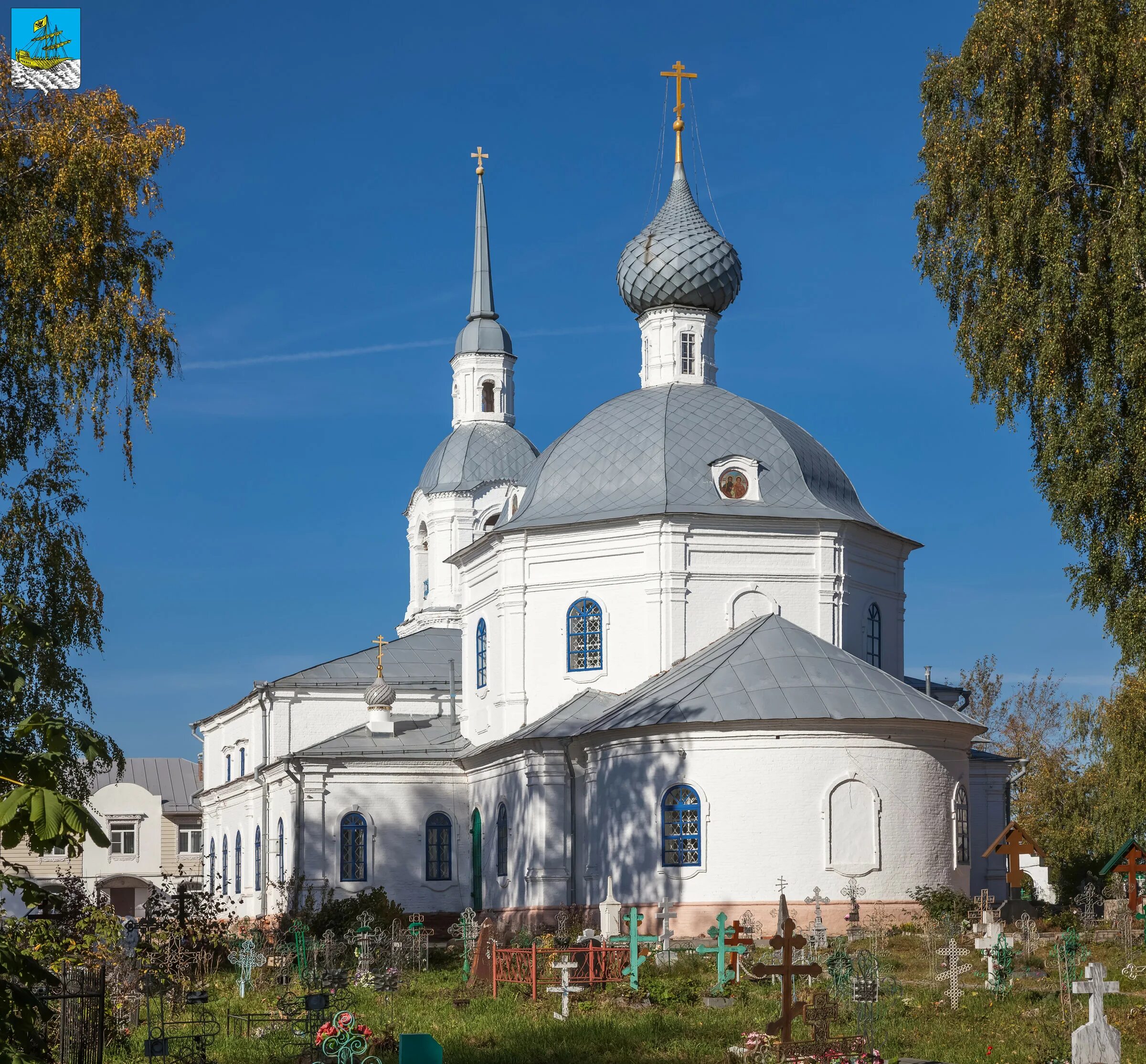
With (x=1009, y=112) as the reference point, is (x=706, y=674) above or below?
below

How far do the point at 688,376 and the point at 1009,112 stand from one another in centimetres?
1711

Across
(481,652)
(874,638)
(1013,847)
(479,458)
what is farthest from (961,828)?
(479,458)

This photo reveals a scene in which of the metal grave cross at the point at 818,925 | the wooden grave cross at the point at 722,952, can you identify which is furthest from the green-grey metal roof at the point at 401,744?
the wooden grave cross at the point at 722,952

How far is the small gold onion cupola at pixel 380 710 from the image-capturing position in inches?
1337

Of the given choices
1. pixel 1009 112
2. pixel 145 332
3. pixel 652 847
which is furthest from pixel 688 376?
pixel 145 332

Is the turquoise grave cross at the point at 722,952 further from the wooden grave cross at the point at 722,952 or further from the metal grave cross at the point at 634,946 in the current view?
the metal grave cross at the point at 634,946

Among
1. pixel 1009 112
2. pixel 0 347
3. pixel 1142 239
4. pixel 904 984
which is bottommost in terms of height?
pixel 904 984

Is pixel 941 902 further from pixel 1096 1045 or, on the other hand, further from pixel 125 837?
pixel 125 837

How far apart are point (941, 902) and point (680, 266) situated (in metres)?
14.7

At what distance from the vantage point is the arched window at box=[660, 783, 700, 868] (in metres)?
24.9

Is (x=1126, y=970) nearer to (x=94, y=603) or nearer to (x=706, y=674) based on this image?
(x=706, y=674)

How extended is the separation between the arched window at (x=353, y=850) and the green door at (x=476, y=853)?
223 centimetres

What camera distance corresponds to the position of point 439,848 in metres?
32.8

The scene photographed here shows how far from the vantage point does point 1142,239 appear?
49.5ft
